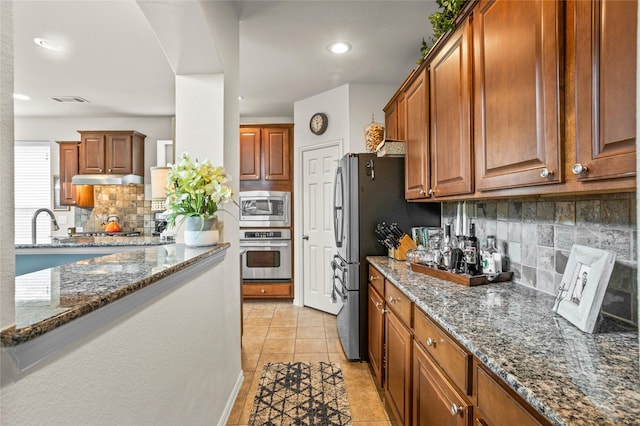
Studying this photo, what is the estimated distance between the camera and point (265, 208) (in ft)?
15.7

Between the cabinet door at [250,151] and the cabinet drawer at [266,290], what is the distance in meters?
1.49

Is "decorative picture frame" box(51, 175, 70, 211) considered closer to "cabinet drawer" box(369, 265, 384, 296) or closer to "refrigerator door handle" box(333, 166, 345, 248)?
"refrigerator door handle" box(333, 166, 345, 248)

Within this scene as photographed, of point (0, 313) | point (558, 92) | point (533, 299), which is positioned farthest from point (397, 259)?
point (0, 313)

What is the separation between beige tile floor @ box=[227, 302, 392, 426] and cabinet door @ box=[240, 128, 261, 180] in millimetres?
1812

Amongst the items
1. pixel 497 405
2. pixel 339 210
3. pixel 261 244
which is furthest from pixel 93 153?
pixel 497 405

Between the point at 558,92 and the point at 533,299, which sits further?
the point at 533,299

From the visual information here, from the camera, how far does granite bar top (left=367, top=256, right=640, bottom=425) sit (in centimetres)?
68

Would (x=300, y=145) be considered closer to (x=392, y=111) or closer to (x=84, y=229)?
(x=392, y=111)

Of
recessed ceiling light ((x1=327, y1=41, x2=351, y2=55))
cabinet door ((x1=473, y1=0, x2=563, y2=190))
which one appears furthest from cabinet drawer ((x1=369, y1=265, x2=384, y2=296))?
recessed ceiling light ((x1=327, y1=41, x2=351, y2=55))

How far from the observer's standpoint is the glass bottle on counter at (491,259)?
1.82m

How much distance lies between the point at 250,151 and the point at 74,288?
4.21 metres

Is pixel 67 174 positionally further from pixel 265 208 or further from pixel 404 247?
pixel 404 247

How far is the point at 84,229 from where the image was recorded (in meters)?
5.29

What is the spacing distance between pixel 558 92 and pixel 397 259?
5.54 ft
